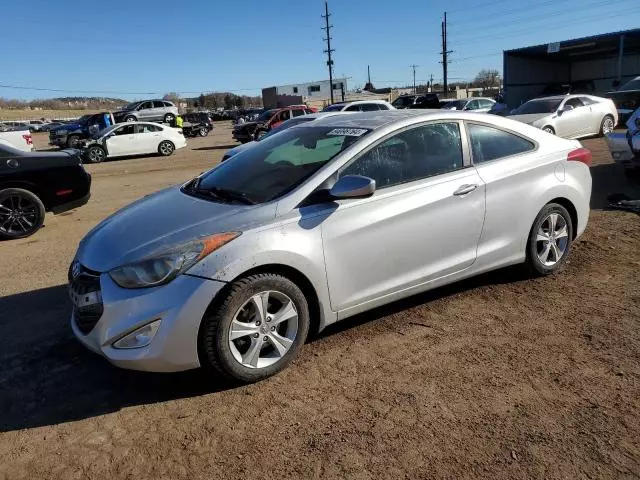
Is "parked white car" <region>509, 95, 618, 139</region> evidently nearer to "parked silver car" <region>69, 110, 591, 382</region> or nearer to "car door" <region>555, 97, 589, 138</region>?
"car door" <region>555, 97, 589, 138</region>

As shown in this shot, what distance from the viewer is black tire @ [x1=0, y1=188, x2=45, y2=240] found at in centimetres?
768

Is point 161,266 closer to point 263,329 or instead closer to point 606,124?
point 263,329

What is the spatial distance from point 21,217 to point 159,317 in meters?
5.88

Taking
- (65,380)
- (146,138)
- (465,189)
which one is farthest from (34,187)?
(146,138)

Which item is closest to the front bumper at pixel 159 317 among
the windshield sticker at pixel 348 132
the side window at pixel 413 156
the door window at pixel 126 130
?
the side window at pixel 413 156

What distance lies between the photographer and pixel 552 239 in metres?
4.86

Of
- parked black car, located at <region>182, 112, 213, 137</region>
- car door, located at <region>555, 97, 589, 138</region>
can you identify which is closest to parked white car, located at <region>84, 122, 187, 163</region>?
parked black car, located at <region>182, 112, 213, 137</region>

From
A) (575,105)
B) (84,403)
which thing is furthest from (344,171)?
(575,105)

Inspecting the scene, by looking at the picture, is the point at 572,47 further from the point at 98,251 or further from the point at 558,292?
the point at 98,251

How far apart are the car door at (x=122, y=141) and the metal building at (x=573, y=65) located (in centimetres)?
2594

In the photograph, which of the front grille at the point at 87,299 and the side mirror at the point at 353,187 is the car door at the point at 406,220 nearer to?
the side mirror at the point at 353,187

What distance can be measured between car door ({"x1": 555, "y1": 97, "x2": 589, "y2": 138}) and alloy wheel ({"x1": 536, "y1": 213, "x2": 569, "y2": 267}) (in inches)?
447

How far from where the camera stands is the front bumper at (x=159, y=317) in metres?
3.05

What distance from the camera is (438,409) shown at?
3.03 metres
